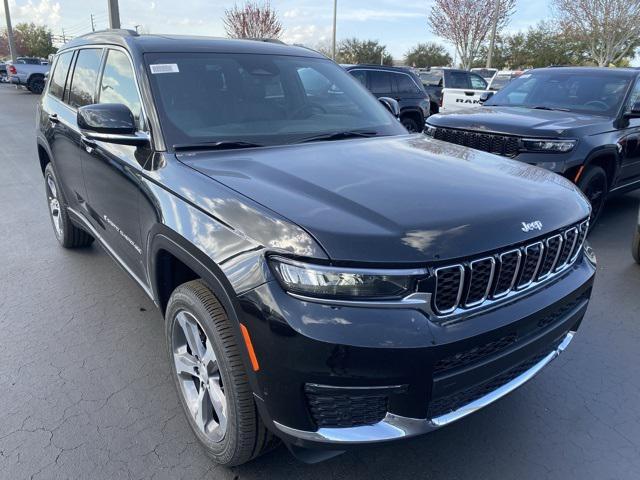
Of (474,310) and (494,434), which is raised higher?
(474,310)

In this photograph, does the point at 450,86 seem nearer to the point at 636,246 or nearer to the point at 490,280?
the point at 636,246

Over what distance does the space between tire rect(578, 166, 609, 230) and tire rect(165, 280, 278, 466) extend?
443 cm

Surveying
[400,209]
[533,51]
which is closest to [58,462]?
[400,209]

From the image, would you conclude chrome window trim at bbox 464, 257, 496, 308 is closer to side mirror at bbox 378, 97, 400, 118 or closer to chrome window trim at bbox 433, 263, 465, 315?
chrome window trim at bbox 433, 263, 465, 315

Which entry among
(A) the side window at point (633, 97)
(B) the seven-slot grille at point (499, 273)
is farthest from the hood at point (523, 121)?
(B) the seven-slot grille at point (499, 273)

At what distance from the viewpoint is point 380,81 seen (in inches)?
457

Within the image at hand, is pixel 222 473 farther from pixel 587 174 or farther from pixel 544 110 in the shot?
pixel 544 110

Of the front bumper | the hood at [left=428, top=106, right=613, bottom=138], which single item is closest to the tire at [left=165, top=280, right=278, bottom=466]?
the front bumper

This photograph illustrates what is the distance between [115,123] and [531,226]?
2.06 meters

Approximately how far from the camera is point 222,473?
2283 mm

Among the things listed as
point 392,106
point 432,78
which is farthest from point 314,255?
point 432,78

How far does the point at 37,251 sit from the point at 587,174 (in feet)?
18.2

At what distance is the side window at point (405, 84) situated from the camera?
11.9 m

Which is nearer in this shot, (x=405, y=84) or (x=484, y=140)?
(x=484, y=140)
